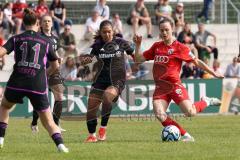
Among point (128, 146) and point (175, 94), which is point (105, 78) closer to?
point (175, 94)

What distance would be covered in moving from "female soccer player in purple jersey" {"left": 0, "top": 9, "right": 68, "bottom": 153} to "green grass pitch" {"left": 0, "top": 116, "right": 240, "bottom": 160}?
0.65 m

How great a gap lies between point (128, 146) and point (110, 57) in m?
2.28

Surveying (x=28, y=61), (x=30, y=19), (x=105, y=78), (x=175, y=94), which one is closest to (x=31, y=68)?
(x=28, y=61)

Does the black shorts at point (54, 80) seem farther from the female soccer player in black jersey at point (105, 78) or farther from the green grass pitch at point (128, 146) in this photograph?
the female soccer player in black jersey at point (105, 78)

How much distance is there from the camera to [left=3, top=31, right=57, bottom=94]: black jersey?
40.1 feet

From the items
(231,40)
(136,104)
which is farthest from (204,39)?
(136,104)

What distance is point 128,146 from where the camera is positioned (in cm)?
1380

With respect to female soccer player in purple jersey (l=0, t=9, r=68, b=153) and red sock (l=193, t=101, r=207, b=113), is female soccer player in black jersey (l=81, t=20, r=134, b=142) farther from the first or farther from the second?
female soccer player in purple jersey (l=0, t=9, r=68, b=153)

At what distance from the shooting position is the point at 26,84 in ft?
40.2

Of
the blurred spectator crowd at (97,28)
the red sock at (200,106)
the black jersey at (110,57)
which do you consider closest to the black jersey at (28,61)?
the black jersey at (110,57)

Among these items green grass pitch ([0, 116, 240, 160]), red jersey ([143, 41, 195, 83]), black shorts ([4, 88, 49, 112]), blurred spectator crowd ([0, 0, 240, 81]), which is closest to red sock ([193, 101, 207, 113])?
green grass pitch ([0, 116, 240, 160])

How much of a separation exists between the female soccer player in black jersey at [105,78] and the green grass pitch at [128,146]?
0.51 m

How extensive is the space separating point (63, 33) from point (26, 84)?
16.5 m

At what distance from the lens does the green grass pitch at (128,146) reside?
39.7 ft
